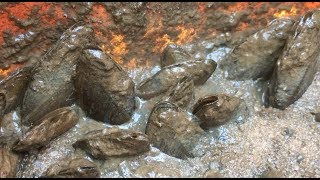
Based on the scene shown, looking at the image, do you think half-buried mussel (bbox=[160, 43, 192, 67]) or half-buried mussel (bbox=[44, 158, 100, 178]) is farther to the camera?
half-buried mussel (bbox=[160, 43, 192, 67])

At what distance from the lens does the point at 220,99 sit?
1.76 meters

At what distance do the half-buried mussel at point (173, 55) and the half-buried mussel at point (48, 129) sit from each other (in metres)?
0.47

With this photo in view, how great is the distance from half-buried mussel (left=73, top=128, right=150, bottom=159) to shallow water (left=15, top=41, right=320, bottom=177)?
50 millimetres

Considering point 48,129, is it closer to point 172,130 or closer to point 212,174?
point 172,130

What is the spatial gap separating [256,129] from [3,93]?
984mm

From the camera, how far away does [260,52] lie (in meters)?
1.97

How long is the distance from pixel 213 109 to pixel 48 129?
2.00 ft

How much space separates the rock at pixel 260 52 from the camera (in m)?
1.96

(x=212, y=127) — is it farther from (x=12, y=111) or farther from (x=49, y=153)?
(x=12, y=111)

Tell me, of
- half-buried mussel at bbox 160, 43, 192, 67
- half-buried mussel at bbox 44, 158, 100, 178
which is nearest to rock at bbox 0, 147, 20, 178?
half-buried mussel at bbox 44, 158, 100, 178

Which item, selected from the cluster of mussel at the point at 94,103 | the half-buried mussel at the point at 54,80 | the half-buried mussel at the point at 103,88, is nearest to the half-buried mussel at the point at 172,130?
the cluster of mussel at the point at 94,103

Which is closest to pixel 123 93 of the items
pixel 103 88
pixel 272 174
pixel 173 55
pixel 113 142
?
pixel 103 88

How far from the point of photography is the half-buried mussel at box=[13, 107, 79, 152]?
64.3 inches

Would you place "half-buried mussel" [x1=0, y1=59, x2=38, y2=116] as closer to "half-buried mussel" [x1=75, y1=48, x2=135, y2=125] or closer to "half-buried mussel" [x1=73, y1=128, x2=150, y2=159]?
"half-buried mussel" [x1=75, y1=48, x2=135, y2=125]
